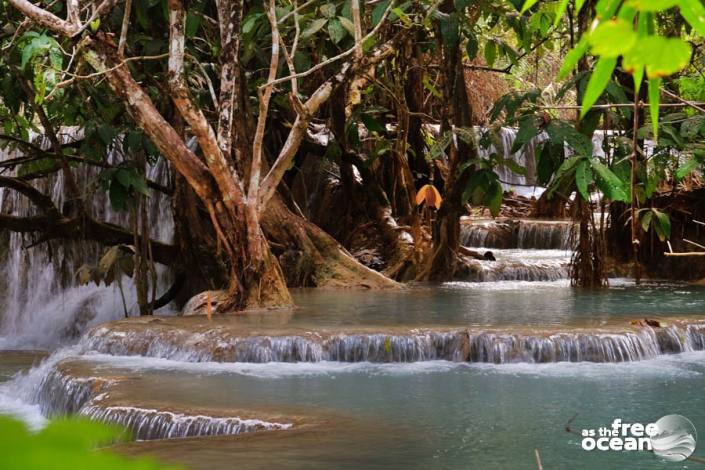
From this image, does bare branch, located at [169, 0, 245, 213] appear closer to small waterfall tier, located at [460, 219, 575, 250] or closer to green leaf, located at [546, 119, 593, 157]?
green leaf, located at [546, 119, 593, 157]

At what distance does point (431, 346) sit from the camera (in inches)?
272

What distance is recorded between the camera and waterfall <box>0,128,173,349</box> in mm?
11195

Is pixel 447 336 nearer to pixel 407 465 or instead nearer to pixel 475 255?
pixel 407 465

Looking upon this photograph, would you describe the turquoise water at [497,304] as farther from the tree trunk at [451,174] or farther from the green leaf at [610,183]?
the green leaf at [610,183]

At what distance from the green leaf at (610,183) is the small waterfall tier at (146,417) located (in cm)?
396

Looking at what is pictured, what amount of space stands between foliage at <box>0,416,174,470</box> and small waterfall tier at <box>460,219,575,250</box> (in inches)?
513

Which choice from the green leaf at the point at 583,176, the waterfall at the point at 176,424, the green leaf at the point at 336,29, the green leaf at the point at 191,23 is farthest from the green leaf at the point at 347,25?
the waterfall at the point at 176,424

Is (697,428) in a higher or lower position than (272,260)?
lower

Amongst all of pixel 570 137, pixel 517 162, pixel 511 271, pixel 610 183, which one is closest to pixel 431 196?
pixel 511 271

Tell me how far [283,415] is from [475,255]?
22.3 feet

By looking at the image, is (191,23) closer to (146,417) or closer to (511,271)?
(146,417)

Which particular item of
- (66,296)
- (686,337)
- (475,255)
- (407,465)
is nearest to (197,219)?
(66,296)

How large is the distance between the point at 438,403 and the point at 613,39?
498 cm

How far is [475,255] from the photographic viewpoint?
11.7 metres
